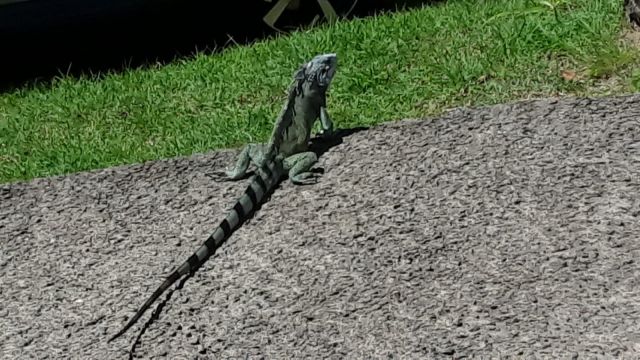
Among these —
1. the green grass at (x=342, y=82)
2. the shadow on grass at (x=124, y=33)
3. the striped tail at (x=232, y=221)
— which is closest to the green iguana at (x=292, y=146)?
the striped tail at (x=232, y=221)

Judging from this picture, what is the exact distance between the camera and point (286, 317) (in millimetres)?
4676

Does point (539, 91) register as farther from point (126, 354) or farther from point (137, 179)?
point (126, 354)

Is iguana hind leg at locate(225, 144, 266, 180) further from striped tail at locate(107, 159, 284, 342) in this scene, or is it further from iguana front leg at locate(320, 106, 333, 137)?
iguana front leg at locate(320, 106, 333, 137)

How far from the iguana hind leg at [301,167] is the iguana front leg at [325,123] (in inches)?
9.7

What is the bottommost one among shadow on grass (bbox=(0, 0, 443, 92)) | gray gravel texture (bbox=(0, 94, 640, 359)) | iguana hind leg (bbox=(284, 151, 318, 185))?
shadow on grass (bbox=(0, 0, 443, 92))

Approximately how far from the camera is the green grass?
6617 mm

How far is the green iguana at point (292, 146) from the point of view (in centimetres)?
555

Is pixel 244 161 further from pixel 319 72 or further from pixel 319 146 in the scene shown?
pixel 319 72

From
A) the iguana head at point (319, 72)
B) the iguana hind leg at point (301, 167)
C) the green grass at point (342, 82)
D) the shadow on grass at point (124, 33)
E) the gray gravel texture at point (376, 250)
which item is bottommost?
the shadow on grass at point (124, 33)

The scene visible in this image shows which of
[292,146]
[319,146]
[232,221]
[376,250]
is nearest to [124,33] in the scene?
[319,146]

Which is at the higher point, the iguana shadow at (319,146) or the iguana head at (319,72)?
the iguana head at (319,72)

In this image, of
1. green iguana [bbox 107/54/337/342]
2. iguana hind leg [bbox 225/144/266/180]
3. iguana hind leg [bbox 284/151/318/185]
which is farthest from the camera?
iguana hind leg [bbox 225/144/266/180]

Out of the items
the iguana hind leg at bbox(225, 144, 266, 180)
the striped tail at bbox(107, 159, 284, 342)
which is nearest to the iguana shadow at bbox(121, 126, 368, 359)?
the striped tail at bbox(107, 159, 284, 342)

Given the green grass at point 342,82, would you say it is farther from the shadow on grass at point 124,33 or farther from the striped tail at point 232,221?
the striped tail at point 232,221
